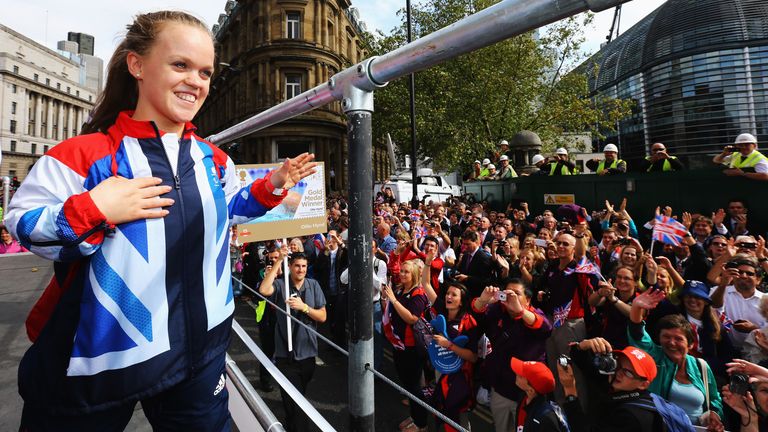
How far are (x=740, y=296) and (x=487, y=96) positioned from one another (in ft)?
55.6

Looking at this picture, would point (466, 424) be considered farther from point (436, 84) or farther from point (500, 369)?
point (436, 84)

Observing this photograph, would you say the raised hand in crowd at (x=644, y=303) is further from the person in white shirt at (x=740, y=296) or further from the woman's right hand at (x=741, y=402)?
the person in white shirt at (x=740, y=296)

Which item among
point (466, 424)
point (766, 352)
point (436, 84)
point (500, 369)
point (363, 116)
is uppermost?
point (436, 84)

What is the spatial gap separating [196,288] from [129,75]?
0.93 metres

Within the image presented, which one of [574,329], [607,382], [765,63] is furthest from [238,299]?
[765,63]

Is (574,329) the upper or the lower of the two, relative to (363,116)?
lower

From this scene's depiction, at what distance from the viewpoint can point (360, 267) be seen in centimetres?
166

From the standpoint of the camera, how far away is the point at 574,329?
397 cm

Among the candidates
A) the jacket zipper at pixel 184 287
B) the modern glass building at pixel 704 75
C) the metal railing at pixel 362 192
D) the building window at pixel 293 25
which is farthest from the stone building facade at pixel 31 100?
the modern glass building at pixel 704 75

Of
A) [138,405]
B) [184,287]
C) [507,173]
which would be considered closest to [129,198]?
[184,287]

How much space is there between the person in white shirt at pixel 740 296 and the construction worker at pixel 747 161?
334 centimetres

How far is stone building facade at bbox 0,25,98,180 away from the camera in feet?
186

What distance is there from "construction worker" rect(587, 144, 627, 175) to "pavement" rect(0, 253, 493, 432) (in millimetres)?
6450

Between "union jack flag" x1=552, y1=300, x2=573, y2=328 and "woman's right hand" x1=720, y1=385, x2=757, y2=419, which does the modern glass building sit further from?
"woman's right hand" x1=720, y1=385, x2=757, y2=419
